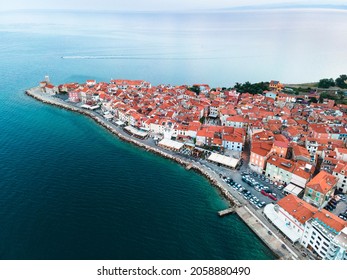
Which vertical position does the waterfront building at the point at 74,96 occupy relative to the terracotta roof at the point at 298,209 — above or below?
above

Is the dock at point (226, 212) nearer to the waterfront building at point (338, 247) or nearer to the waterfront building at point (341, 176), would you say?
the waterfront building at point (338, 247)

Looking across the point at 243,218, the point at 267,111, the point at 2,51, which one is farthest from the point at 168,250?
the point at 2,51

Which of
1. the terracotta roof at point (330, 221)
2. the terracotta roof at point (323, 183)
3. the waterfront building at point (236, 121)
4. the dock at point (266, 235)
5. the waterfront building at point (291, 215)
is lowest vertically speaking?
the dock at point (266, 235)

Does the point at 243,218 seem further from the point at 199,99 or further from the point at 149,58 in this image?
the point at 149,58

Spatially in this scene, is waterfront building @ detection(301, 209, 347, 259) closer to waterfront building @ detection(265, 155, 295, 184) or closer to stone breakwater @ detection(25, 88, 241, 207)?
stone breakwater @ detection(25, 88, 241, 207)

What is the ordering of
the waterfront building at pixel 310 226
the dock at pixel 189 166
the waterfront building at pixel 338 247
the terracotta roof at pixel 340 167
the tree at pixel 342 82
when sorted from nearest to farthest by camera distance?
the waterfront building at pixel 338 247
the waterfront building at pixel 310 226
the terracotta roof at pixel 340 167
the dock at pixel 189 166
the tree at pixel 342 82

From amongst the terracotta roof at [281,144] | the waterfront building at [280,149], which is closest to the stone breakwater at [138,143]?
the waterfront building at [280,149]

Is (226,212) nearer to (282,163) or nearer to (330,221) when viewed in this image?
(330,221)
